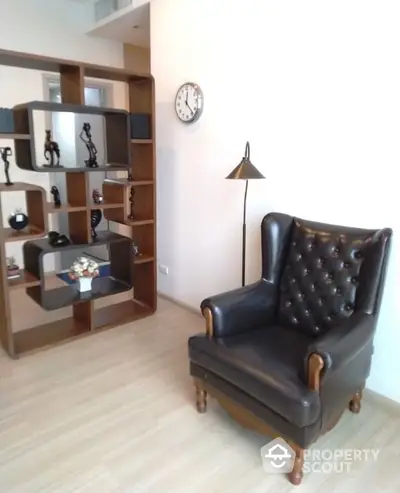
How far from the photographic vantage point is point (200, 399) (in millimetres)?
2270

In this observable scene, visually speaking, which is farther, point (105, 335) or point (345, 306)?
point (105, 335)

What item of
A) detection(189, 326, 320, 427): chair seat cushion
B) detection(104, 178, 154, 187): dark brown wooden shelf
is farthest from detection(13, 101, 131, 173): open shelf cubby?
detection(189, 326, 320, 427): chair seat cushion

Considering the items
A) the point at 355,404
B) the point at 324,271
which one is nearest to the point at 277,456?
the point at 355,404

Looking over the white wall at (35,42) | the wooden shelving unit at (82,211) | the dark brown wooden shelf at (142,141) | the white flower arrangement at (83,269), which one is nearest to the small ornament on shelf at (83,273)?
the white flower arrangement at (83,269)

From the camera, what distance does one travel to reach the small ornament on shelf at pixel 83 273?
3131 mm

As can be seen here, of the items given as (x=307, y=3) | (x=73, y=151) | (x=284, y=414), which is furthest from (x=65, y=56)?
(x=284, y=414)

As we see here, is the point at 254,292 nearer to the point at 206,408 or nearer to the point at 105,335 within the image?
the point at 206,408

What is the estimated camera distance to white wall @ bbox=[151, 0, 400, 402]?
2.21 metres

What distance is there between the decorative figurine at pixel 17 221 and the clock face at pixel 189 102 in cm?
152

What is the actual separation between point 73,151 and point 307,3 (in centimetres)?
322

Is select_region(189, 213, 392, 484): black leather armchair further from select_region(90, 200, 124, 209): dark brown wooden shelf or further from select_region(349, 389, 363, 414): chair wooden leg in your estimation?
select_region(90, 200, 124, 209): dark brown wooden shelf

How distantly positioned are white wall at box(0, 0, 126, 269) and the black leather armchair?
8.87ft

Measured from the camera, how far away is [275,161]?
2.76 m

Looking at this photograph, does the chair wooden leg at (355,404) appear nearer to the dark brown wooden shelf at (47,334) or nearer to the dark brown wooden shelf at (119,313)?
the dark brown wooden shelf at (119,313)
